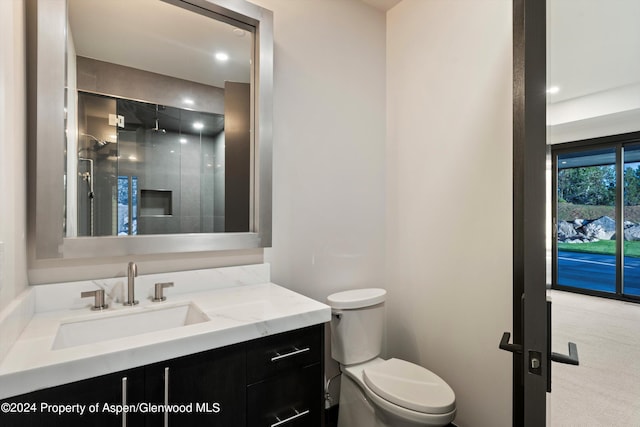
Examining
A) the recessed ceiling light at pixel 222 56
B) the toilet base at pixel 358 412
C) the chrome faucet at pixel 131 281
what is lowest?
the toilet base at pixel 358 412

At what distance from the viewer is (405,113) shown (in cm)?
216

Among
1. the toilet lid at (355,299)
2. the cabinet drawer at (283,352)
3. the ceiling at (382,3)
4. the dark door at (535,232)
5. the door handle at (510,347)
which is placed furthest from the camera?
the ceiling at (382,3)

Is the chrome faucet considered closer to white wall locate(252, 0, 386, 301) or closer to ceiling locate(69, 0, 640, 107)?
white wall locate(252, 0, 386, 301)

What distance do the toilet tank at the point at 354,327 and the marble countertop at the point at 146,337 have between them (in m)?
0.42

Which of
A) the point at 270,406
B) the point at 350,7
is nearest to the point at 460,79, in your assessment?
the point at 350,7

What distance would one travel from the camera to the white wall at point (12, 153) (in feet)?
3.06

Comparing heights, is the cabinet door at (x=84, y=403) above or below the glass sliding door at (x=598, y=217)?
below

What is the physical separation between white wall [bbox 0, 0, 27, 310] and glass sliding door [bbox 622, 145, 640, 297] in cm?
168

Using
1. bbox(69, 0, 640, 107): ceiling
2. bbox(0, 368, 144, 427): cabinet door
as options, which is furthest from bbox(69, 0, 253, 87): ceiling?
bbox(0, 368, 144, 427): cabinet door

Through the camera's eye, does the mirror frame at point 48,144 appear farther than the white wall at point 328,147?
No

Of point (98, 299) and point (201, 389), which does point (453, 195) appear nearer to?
point (201, 389)

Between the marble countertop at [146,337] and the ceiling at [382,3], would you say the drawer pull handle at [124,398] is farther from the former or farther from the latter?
the ceiling at [382,3]

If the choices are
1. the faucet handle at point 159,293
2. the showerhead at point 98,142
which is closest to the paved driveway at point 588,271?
the faucet handle at point 159,293

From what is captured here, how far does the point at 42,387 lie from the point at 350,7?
237 cm
